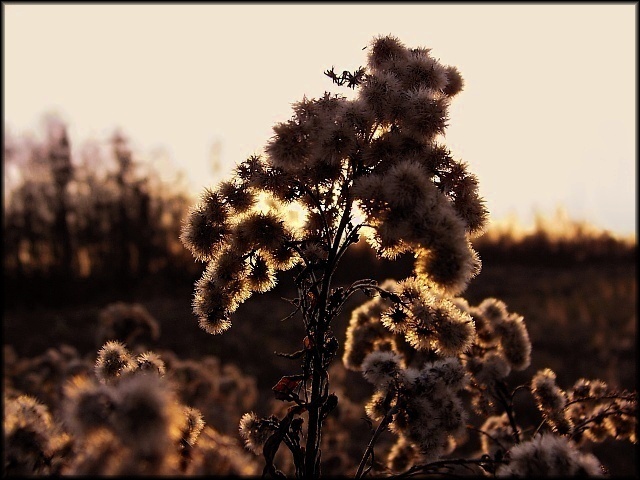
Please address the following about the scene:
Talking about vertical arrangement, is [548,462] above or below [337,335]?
above

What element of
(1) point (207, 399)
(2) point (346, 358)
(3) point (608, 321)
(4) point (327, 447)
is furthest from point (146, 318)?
(3) point (608, 321)

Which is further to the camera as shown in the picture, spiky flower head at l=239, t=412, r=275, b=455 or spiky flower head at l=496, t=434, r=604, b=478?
spiky flower head at l=239, t=412, r=275, b=455

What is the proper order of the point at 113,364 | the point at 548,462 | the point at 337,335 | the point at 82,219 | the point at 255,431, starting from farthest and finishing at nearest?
1. the point at 82,219
2. the point at 337,335
3. the point at 255,431
4. the point at 113,364
5. the point at 548,462

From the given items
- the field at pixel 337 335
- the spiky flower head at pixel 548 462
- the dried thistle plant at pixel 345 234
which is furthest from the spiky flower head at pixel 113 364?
the field at pixel 337 335

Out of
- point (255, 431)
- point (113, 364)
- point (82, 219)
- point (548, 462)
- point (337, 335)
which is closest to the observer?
point (548, 462)

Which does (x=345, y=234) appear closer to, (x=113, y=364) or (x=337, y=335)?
(x=113, y=364)

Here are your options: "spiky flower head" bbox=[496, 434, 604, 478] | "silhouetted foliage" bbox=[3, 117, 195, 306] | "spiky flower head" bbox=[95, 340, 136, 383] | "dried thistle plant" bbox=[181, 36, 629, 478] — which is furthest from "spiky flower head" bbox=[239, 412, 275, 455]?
"silhouetted foliage" bbox=[3, 117, 195, 306]

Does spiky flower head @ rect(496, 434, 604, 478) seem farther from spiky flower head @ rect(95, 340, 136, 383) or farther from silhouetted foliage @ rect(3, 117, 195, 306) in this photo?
silhouetted foliage @ rect(3, 117, 195, 306)

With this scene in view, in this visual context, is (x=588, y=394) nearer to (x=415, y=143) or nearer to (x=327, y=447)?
(x=415, y=143)

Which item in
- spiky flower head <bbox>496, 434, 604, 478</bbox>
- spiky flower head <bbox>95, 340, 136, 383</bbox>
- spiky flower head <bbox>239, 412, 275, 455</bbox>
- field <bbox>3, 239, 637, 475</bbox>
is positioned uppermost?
spiky flower head <bbox>95, 340, 136, 383</bbox>

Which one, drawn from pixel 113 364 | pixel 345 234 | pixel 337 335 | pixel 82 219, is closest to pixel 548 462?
pixel 345 234

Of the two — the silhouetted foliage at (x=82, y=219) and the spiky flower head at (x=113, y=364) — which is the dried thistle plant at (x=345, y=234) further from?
the silhouetted foliage at (x=82, y=219)

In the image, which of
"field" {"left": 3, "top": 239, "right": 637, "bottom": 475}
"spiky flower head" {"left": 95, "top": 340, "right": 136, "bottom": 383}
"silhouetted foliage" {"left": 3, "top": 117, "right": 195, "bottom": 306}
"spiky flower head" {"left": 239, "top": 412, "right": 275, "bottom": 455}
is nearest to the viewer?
"spiky flower head" {"left": 95, "top": 340, "right": 136, "bottom": 383}

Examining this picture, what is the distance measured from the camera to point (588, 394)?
121 inches
